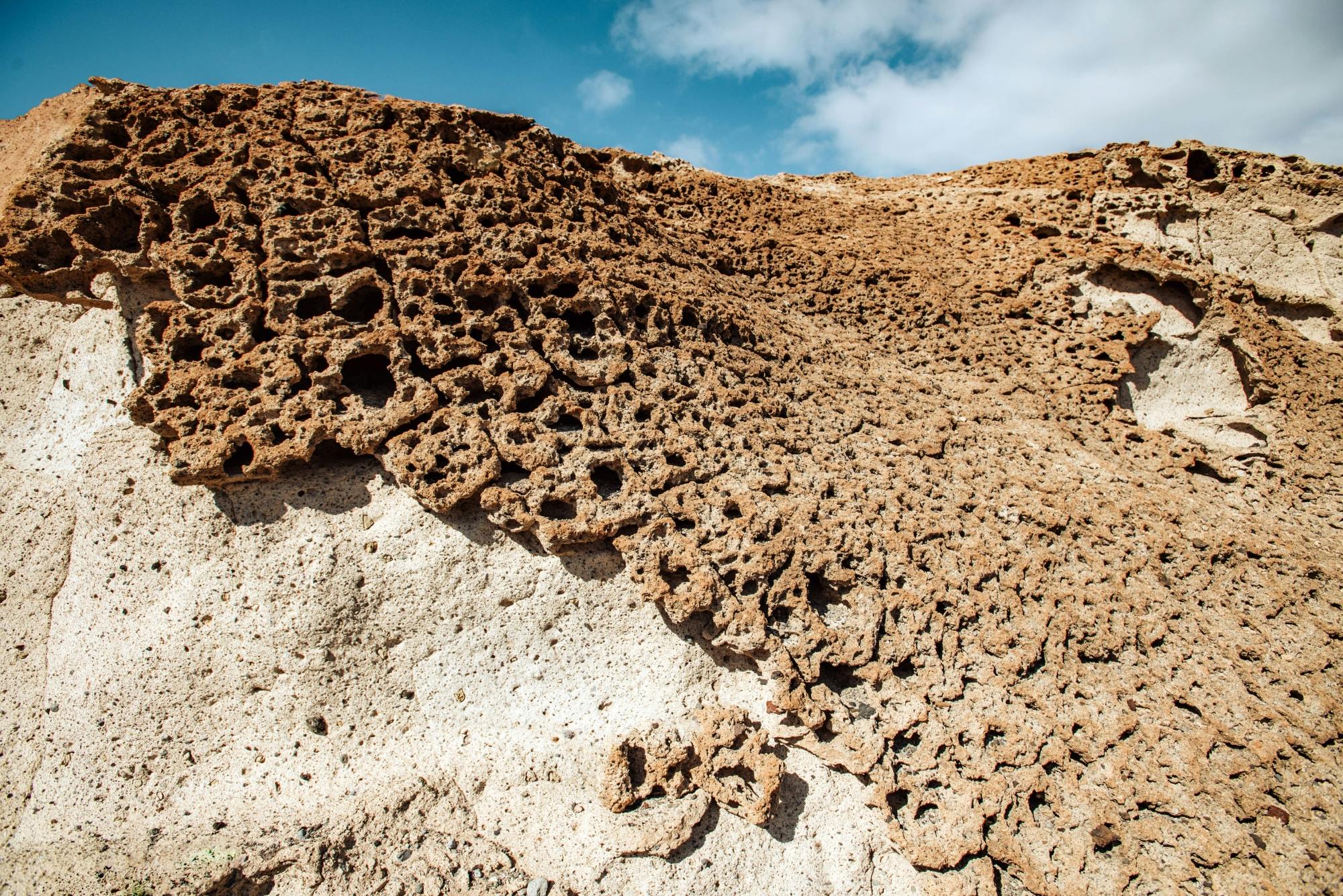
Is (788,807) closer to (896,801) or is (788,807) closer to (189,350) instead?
(896,801)

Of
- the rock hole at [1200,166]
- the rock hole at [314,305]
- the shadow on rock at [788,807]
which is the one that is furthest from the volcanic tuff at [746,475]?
the rock hole at [1200,166]

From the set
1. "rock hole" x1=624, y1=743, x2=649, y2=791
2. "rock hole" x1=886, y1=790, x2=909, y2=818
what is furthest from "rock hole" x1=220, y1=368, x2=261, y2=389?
"rock hole" x1=886, y1=790, x2=909, y2=818

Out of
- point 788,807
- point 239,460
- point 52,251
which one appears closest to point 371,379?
point 239,460

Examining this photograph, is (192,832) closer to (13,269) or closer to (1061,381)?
(13,269)

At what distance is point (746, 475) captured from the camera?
309cm

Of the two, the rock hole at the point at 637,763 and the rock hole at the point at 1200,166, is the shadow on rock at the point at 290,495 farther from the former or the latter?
the rock hole at the point at 1200,166

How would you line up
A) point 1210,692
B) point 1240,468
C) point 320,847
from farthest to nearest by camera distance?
1. point 1240,468
2. point 1210,692
3. point 320,847

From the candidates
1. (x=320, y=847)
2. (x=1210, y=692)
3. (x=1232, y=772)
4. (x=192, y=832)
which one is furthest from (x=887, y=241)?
(x=192, y=832)

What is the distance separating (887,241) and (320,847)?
4.61 m

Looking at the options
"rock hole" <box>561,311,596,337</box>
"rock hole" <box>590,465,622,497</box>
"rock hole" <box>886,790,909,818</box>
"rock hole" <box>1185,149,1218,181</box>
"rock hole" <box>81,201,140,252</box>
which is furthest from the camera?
"rock hole" <box>1185,149,1218,181</box>

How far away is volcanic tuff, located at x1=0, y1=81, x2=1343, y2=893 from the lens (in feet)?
8.91

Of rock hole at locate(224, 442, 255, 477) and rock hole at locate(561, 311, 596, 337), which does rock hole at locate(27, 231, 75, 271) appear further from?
rock hole at locate(561, 311, 596, 337)

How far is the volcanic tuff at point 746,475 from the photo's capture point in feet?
8.91

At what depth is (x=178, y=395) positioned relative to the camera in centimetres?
281
